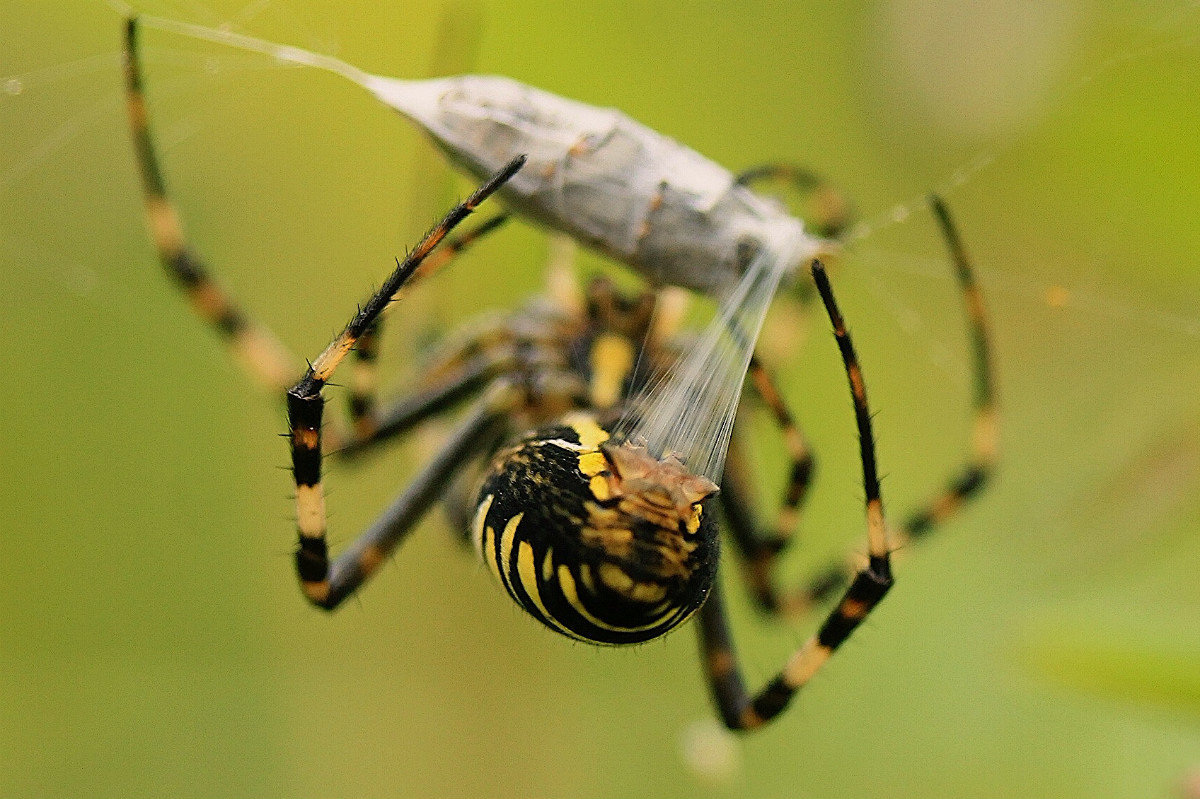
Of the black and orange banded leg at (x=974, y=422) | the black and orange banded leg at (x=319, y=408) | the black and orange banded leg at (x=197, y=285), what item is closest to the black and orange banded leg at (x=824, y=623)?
the black and orange banded leg at (x=319, y=408)

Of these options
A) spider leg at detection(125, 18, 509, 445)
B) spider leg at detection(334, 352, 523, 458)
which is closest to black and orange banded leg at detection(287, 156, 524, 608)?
spider leg at detection(125, 18, 509, 445)

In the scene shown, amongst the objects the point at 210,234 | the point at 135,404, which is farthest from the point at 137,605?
the point at 210,234

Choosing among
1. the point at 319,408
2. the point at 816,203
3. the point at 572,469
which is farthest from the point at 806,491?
the point at 319,408

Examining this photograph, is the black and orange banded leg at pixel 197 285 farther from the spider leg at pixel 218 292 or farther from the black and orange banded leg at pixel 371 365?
the black and orange banded leg at pixel 371 365

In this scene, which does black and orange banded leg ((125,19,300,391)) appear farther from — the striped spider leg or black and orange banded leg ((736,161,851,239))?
black and orange banded leg ((736,161,851,239))

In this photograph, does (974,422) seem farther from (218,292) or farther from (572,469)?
(218,292)
